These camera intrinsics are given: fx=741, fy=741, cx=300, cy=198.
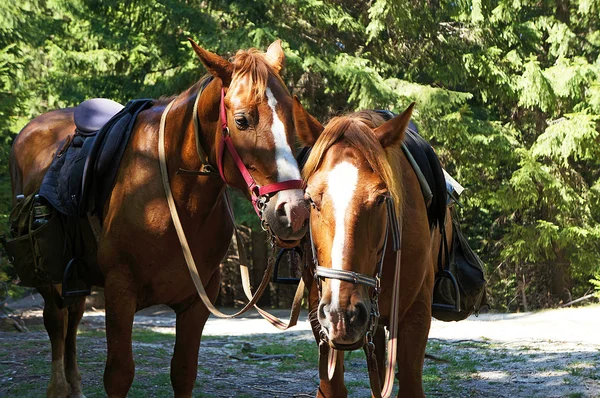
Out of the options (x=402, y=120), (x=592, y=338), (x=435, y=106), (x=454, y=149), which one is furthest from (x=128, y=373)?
(x=454, y=149)


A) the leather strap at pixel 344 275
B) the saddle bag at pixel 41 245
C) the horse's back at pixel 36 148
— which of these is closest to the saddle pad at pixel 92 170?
the saddle bag at pixel 41 245

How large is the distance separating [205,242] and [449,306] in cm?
145

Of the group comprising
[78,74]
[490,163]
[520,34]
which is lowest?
[490,163]

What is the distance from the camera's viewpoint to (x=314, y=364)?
26.4 ft

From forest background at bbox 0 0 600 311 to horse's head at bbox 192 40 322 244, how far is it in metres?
9.61

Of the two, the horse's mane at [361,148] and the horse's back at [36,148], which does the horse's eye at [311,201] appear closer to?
the horse's mane at [361,148]

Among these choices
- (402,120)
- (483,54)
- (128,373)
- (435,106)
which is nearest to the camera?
(402,120)

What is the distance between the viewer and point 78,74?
16.2 m

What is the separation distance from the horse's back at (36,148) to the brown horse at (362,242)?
3.01m

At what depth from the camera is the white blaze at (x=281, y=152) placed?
350 cm

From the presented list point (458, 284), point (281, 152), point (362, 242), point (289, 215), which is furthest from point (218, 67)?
point (458, 284)

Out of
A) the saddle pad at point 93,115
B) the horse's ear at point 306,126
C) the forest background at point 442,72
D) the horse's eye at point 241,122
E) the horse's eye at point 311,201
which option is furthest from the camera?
the forest background at point 442,72

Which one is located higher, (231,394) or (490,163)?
(490,163)

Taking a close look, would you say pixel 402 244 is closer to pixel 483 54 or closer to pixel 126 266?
pixel 126 266
